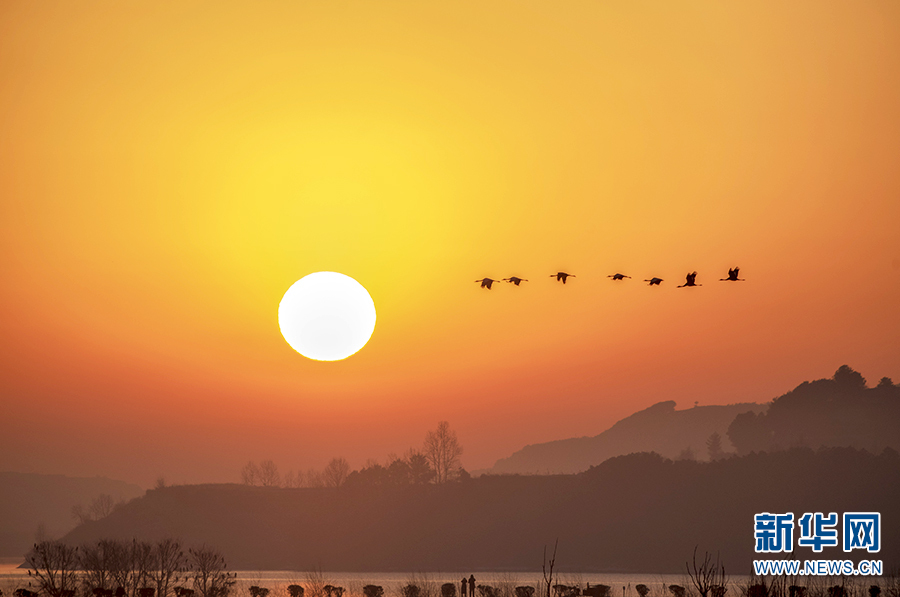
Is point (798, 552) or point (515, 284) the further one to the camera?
point (798, 552)

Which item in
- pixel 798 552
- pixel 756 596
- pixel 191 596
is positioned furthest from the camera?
pixel 798 552

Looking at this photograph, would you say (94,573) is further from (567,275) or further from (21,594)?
(567,275)

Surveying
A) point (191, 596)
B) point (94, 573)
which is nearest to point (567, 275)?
point (191, 596)

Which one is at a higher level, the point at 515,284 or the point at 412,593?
the point at 515,284

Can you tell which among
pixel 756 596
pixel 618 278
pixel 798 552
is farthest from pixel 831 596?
pixel 798 552

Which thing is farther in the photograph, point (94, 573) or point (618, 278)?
point (94, 573)

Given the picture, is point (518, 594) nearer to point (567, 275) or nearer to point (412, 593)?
point (412, 593)

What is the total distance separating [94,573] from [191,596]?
9.41m

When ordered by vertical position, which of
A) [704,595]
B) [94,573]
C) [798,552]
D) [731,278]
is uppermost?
[731,278]

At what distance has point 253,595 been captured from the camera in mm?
84562

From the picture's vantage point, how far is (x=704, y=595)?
29.0 metres

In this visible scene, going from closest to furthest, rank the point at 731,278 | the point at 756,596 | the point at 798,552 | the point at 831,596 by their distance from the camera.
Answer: the point at 731,278 < the point at 756,596 < the point at 831,596 < the point at 798,552

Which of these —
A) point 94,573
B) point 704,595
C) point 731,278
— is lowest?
point 94,573

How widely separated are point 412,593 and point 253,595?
50.3ft
